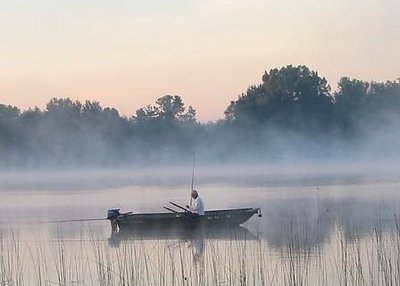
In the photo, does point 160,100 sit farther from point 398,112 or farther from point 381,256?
point 381,256

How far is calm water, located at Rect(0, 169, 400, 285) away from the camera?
528 inches

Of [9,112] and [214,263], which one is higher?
[9,112]

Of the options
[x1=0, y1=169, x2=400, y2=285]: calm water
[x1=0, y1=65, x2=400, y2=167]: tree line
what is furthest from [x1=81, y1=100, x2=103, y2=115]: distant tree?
[x1=0, y1=169, x2=400, y2=285]: calm water

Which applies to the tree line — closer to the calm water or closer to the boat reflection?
the calm water

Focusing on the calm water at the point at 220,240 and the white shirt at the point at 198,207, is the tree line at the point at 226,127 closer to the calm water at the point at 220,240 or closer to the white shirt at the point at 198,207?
the calm water at the point at 220,240

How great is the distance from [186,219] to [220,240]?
262cm

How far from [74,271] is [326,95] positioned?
6551 centimetres

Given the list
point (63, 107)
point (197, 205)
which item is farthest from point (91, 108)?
point (197, 205)

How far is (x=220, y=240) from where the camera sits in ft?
70.2

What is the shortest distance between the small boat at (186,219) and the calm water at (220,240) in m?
0.37

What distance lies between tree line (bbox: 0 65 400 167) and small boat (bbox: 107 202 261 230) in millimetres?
53153

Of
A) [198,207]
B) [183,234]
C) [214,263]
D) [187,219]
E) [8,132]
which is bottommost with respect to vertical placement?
[214,263]

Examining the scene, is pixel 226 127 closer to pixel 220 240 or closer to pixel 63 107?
pixel 63 107

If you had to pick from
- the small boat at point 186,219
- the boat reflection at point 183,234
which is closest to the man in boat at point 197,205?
the small boat at point 186,219
